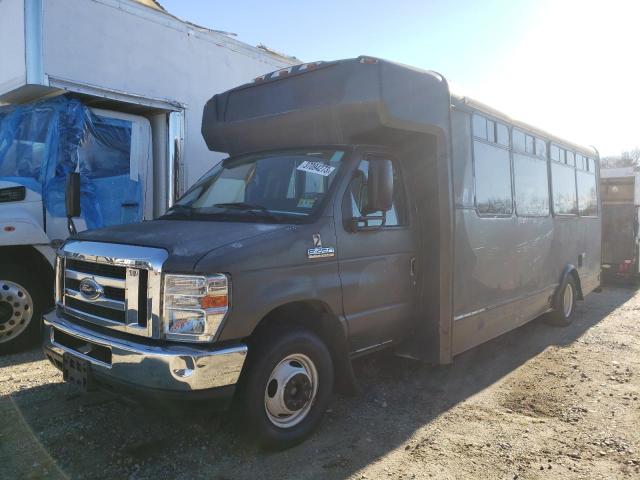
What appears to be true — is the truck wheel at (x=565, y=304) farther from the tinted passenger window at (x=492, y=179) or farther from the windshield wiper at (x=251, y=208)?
the windshield wiper at (x=251, y=208)

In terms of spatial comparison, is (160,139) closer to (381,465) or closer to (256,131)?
(256,131)

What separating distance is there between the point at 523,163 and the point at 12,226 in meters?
5.71

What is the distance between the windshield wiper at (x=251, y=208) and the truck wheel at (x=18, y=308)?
258 centimetres

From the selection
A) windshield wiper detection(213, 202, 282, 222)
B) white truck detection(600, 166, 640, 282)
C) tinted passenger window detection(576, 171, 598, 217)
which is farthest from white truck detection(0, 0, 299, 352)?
white truck detection(600, 166, 640, 282)

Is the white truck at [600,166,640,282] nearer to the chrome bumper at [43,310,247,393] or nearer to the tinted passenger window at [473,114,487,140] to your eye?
the tinted passenger window at [473,114,487,140]

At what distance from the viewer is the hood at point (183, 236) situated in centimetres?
303

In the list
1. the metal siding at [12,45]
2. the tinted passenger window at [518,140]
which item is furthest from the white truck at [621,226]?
the metal siding at [12,45]

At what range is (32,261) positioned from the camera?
17.9 feet

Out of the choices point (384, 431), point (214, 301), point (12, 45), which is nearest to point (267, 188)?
point (214, 301)

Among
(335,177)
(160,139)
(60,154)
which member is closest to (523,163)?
(335,177)

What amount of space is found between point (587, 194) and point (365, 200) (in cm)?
636

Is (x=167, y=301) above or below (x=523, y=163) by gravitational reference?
below

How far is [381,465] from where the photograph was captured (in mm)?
3383

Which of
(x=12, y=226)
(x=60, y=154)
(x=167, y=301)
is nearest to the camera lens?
(x=167, y=301)
